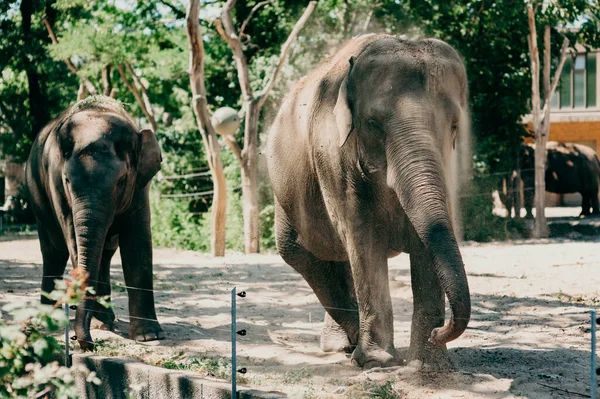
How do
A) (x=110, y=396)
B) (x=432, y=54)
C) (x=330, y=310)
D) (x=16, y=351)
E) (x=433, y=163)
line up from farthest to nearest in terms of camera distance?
1. (x=330, y=310)
2. (x=110, y=396)
3. (x=432, y=54)
4. (x=433, y=163)
5. (x=16, y=351)

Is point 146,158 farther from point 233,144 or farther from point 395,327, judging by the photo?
point 233,144

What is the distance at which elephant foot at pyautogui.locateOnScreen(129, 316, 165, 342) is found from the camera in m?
8.95

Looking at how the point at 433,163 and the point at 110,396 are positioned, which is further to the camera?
the point at 110,396

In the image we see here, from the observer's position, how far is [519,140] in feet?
76.5

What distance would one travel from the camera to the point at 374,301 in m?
6.91

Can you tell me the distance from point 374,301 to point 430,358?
0.61 metres

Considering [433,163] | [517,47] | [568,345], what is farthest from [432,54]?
[517,47]

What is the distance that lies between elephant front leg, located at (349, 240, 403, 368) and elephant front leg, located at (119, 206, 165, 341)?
2.84m

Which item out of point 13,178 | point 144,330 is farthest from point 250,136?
point 13,178

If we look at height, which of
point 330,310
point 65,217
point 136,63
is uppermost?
point 136,63

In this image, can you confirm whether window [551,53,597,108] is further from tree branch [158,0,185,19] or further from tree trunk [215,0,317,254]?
tree trunk [215,0,317,254]

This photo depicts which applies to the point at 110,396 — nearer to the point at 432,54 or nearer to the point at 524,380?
the point at 524,380

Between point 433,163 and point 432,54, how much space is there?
91 centimetres

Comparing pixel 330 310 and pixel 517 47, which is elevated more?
pixel 517 47
